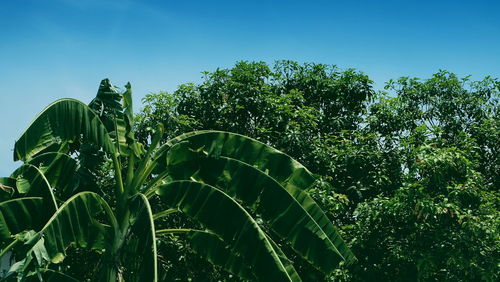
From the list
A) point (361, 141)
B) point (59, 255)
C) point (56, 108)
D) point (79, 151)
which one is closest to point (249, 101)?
point (361, 141)

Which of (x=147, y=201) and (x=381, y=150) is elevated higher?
(x=381, y=150)

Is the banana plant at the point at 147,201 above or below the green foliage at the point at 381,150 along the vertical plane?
below

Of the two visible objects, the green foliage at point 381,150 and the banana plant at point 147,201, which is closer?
the banana plant at point 147,201

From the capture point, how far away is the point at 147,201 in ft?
24.1

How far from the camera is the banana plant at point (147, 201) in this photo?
743 centimetres

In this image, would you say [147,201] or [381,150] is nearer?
[147,201]

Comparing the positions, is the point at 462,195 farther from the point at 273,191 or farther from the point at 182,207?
the point at 182,207

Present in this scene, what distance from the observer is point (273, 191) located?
792cm

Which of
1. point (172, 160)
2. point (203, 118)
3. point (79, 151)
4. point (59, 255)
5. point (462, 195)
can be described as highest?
point (462, 195)

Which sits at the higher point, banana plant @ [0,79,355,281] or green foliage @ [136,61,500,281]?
green foliage @ [136,61,500,281]

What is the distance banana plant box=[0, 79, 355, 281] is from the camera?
24.4 feet

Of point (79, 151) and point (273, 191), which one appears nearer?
point (273, 191)

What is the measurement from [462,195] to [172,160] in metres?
6.27

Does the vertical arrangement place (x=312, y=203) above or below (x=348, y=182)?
below
